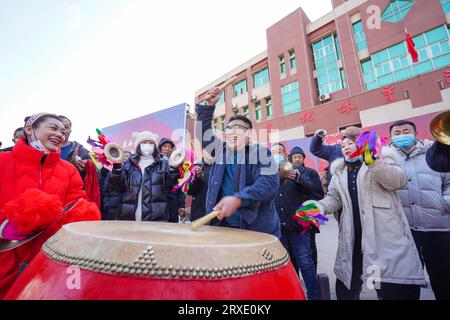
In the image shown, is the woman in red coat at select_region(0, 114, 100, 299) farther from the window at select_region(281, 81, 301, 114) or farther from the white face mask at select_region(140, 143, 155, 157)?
the window at select_region(281, 81, 301, 114)

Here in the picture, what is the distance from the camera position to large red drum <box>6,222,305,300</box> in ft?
1.98

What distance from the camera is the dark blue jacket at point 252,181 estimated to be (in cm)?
132

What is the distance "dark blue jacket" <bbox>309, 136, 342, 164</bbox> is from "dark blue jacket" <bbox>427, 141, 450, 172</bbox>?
1.24 metres

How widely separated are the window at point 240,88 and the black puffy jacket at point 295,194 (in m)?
16.1

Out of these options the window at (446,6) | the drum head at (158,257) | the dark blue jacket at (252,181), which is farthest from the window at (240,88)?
the drum head at (158,257)

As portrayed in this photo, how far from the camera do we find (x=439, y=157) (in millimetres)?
1401

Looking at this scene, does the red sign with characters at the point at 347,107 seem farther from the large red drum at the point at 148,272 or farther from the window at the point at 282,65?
the large red drum at the point at 148,272

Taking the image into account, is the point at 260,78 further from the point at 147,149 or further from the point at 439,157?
the point at 439,157

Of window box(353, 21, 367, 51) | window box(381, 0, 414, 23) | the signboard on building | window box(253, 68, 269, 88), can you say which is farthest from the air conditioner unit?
the signboard on building

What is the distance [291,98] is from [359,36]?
4845 millimetres

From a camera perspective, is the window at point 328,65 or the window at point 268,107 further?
the window at point 268,107

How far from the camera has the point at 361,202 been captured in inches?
67.5
